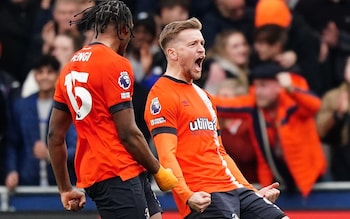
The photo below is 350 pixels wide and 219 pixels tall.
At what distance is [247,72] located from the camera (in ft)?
37.5

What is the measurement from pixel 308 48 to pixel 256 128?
1336mm

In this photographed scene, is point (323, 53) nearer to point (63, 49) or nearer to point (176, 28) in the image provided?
point (63, 49)

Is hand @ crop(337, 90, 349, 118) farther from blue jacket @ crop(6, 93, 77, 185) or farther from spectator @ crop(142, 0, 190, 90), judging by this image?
blue jacket @ crop(6, 93, 77, 185)

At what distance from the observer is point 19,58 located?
12.7m

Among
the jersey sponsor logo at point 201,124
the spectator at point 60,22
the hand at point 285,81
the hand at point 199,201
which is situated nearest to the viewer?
the hand at point 199,201

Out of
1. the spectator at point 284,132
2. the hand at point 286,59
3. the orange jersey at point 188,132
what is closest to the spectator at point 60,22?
the hand at point 286,59

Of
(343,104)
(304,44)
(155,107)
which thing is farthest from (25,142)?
(155,107)

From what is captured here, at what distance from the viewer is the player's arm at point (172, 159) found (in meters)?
7.89

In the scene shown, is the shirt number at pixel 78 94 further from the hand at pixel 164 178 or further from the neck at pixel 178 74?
Result: the neck at pixel 178 74

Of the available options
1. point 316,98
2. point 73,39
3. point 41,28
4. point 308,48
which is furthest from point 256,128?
point 41,28

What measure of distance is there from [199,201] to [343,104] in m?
3.57

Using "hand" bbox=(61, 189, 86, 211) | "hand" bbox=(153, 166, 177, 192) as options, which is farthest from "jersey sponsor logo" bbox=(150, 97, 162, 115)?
"hand" bbox=(61, 189, 86, 211)

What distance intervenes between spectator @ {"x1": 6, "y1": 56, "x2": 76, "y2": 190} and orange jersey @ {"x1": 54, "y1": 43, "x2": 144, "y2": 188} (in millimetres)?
3420

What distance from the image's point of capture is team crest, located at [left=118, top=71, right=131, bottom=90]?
25.3ft
